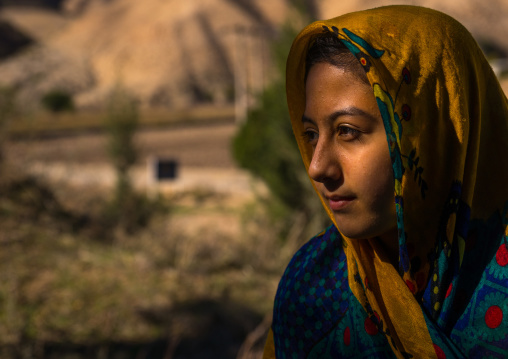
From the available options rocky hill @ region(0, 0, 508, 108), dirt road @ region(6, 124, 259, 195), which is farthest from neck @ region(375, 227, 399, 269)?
rocky hill @ region(0, 0, 508, 108)

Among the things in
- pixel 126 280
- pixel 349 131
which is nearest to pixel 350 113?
pixel 349 131

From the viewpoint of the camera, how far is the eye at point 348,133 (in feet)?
3.98

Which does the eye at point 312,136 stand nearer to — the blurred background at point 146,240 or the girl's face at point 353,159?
the girl's face at point 353,159

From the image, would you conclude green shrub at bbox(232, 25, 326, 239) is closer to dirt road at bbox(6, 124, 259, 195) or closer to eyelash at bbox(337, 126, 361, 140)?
dirt road at bbox(6, 124, 259, 195)

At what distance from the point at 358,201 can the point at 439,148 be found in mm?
189

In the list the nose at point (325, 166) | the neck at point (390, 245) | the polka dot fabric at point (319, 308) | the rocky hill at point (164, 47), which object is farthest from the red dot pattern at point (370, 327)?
the rocky hill at point (164, 47)

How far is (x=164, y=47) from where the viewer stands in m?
51.8

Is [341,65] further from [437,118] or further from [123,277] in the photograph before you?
[123,277]

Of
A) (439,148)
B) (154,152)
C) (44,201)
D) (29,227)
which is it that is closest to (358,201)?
(439,148)

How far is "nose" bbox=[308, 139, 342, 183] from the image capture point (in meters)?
1.23

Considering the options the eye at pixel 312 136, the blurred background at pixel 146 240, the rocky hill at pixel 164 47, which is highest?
the eye at pixel 312 136

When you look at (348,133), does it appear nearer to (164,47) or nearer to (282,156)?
(282,156)

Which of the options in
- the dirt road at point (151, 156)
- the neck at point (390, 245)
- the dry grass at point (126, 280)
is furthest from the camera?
the dirt road at point (151, 156)

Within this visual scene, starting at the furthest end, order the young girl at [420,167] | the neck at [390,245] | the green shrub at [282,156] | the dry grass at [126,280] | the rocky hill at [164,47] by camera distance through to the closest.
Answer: the rocky hill at [164,47] < the green shrub at [282,156] < the dry grass at [126,280] < the neck at [390,245] < the young girl at [420,167]
